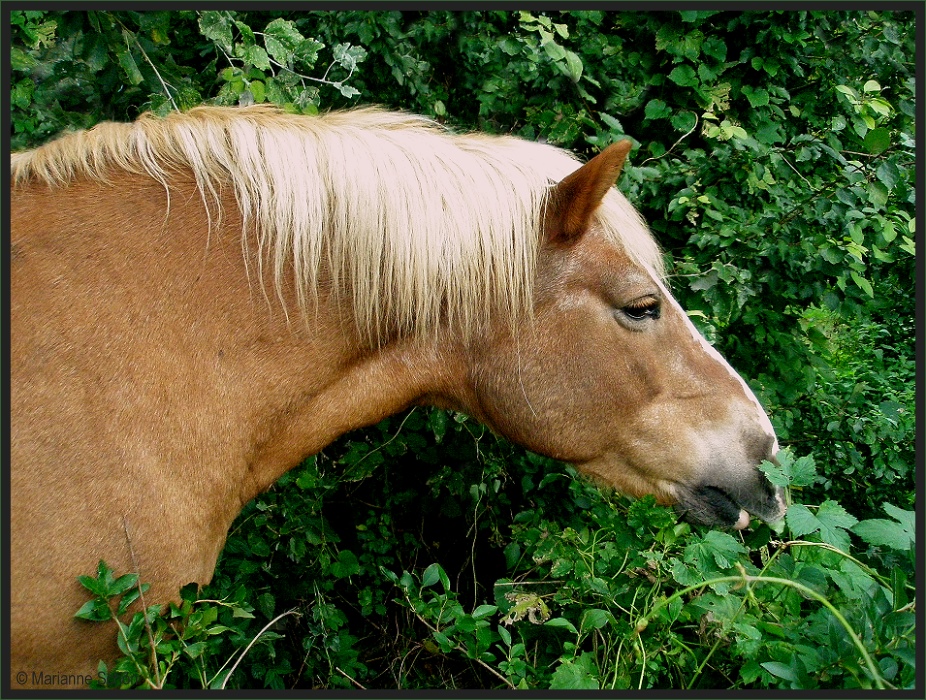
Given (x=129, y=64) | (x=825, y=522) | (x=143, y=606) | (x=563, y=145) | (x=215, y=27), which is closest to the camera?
(x=143, y=606)

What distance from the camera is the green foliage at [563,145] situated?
9.84 ft

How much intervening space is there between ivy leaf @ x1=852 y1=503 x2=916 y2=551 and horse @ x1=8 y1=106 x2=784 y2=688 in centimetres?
41

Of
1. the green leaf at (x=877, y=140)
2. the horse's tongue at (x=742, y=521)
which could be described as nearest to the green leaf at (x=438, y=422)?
the horse's tongue at (x=742, y=521)

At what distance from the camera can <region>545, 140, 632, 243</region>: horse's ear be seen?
212cm

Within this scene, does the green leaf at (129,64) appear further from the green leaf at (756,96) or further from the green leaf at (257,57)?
the green leaf at (756,96)

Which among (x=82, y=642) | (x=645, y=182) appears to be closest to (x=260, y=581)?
(x=82, y=642)

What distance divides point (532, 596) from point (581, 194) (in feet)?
4.35

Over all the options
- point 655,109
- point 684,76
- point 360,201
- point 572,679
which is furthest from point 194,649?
point 684,76

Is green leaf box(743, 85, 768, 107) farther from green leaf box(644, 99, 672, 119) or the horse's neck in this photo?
the horse's neck

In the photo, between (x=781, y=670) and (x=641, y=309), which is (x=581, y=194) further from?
(x=781, y=670)

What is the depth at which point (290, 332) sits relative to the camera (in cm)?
212

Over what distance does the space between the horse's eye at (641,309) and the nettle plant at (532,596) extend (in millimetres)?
572

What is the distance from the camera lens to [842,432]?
395 centimetres

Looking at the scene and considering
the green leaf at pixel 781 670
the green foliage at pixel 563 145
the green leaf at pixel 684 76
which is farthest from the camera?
the green leaf at pixel 684 76
